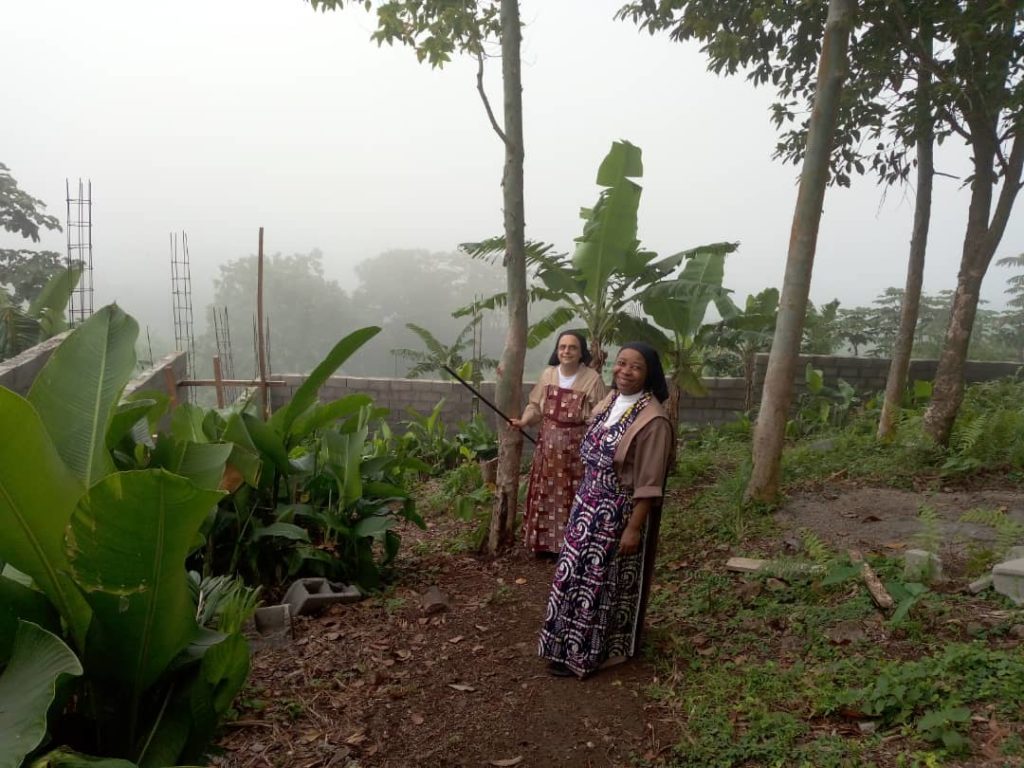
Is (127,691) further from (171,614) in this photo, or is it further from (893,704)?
(893,704)

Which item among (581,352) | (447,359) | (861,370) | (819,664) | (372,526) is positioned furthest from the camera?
(447,359)

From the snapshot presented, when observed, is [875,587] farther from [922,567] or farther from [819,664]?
[819,664]

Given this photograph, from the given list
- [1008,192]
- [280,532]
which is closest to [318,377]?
[280,532]

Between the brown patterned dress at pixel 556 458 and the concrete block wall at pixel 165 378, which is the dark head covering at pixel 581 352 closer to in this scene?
the brown patterned dress at pixel 556 458

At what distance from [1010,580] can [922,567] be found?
383 millimetres

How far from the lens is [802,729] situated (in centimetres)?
251

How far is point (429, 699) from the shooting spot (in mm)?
3088

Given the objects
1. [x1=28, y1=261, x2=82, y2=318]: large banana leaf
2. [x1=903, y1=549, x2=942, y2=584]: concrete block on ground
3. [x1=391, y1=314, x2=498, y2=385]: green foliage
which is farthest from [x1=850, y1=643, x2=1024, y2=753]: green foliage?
[x1=28, y1=261, x2=82, y2=318]: large banana leaf

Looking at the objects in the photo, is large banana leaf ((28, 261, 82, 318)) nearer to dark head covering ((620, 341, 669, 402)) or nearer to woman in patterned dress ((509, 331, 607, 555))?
woman in patterned dress ((509, 331, 607, 555))

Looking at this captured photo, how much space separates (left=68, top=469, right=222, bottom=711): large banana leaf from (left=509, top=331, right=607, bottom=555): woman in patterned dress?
2.90 metres

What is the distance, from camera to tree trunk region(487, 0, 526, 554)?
4492mm

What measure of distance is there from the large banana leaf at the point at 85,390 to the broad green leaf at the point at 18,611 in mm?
321

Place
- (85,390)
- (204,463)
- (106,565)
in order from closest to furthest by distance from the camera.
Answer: (106,565) → (85,390) → (204,463)

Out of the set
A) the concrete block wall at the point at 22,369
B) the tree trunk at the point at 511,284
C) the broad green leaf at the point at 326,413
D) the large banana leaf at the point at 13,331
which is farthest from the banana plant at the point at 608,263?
Answer: the large banana leaf at the point at 13,331
